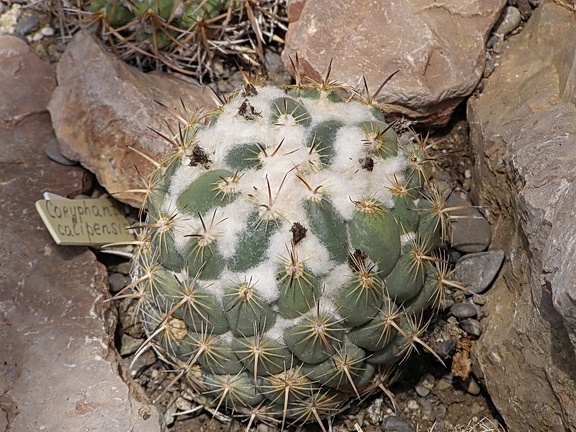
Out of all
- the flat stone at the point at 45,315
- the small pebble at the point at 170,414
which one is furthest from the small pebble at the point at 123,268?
the small pebble at the point at 170,414

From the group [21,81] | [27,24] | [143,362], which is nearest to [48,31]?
[27,24]

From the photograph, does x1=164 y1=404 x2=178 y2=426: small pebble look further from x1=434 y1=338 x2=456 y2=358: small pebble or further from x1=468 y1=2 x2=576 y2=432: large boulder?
x1=468 y1=2 x2=576 y2=432: large boulder

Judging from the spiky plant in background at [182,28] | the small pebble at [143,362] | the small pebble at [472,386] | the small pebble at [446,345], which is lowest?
the small pebble at [143,362]

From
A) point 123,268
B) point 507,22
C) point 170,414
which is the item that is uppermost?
point 507,22

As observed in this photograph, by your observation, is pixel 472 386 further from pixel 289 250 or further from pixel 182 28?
pixel 182 28

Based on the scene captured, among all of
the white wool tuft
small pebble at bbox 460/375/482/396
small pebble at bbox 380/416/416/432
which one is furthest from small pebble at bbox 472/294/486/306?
the white wool tuft

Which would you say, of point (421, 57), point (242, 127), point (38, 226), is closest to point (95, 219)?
point (38, 226)

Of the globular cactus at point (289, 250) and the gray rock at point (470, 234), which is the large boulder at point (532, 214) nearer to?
the gray rock at point (470, 234)
